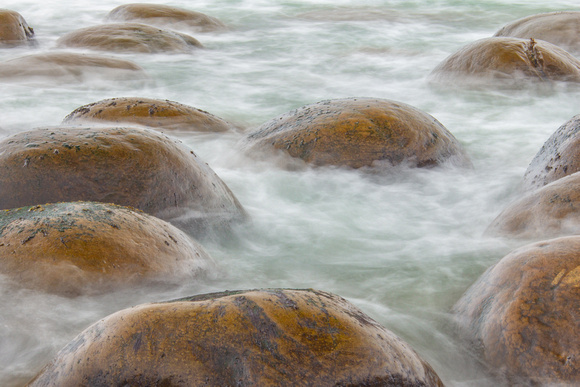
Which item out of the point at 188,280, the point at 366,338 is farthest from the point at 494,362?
the point at 188,280

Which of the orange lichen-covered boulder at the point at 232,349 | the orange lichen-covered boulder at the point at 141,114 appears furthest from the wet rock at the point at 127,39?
the orange lichen-covered boulder at the point at 232,349

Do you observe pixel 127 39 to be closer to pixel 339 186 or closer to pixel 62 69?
pixel 62 69

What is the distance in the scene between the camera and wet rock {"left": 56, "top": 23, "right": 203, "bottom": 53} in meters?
9.77

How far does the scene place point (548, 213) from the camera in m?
3.59

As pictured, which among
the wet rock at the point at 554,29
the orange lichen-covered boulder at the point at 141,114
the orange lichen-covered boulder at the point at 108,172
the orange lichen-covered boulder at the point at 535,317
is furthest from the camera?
the wet rock at the point at 554,29

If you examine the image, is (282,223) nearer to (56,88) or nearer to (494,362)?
(494,362)

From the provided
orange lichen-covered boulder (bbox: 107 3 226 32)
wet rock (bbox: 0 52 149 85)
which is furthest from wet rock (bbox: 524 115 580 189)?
orange lichen-covered boulder (bbox: 107 3 226 32)

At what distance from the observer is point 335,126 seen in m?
5.23

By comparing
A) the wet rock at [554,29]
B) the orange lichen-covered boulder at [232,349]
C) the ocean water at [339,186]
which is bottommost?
the ocean water at [339,186]

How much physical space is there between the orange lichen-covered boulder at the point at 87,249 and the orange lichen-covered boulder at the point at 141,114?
2452mm

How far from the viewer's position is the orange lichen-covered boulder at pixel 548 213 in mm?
3457

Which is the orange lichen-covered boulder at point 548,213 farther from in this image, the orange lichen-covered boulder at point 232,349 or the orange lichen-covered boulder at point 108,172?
the orange lichen-covered boulder at point 108,172

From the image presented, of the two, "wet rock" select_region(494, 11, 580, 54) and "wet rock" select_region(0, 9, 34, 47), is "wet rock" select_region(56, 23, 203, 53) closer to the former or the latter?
"wet rock" select_region(0, 9, 34, 47)

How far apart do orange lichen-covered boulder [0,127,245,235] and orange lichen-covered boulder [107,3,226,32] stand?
811 centimetres
